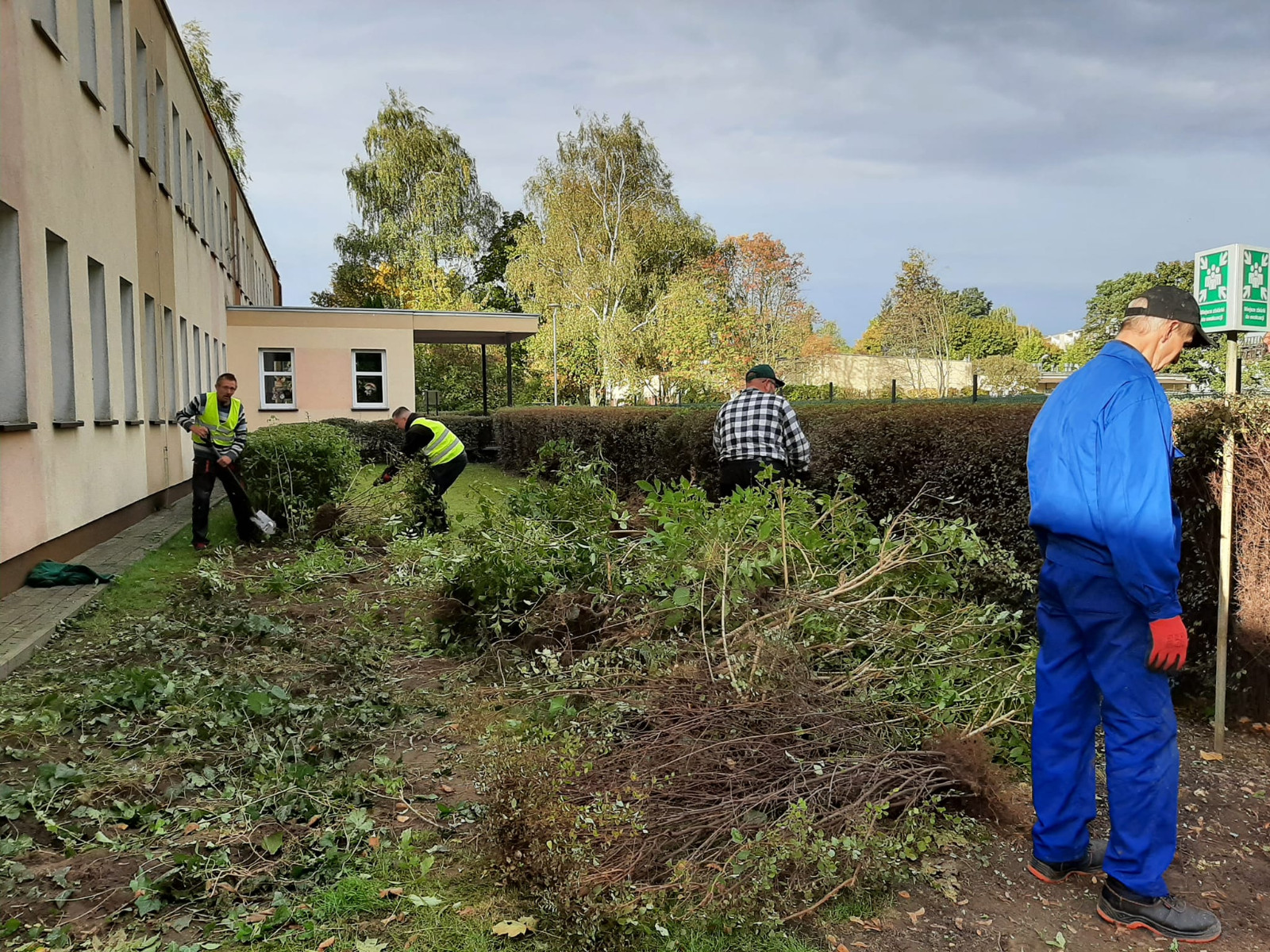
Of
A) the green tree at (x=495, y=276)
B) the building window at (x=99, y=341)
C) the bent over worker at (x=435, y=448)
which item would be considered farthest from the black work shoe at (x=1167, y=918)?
the green tree at (x=495, y=276)

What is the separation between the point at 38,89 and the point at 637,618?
7.42 metres

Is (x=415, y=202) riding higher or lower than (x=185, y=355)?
higher

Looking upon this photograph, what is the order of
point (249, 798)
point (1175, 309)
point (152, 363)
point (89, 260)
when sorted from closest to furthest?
1. point (1175, 309)
2. point (249, 798)
3. point (89, 260)
4. point (152, 363)

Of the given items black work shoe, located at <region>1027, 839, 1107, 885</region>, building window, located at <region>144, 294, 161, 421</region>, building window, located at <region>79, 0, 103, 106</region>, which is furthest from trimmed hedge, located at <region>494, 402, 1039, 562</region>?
building window, located at <region>144, 294, 161, 421</region>

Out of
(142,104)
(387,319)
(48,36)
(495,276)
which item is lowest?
(387,319)

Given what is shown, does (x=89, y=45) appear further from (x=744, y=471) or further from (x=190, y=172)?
(x=744, y=471)

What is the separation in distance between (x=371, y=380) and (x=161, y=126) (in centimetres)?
1138

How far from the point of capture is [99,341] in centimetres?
1070

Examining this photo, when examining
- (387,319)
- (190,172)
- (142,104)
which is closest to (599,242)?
(387,319)

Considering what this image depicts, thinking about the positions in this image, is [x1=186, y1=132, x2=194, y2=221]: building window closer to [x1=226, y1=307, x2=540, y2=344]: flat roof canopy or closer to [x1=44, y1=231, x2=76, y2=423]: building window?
[x1=226, y1=307, x2=540, y2=344]: flat roof canopy

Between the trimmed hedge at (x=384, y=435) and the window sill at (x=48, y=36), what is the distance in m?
12.9

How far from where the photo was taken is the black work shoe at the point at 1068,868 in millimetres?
3475

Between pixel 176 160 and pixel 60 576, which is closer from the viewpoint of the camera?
pixel 60 576

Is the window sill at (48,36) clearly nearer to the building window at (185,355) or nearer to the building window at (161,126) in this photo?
the building window at (161,126)
